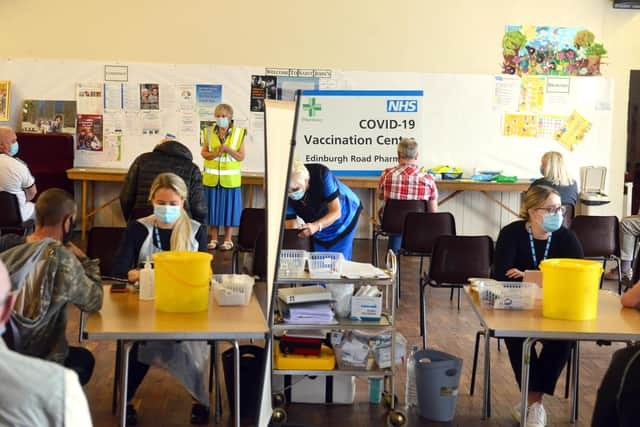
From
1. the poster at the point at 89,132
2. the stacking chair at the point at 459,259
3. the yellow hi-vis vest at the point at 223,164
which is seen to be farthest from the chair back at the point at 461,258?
the poster at the point at 89,132

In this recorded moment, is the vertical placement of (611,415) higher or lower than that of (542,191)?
lower

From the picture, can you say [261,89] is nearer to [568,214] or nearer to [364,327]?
[568,214]

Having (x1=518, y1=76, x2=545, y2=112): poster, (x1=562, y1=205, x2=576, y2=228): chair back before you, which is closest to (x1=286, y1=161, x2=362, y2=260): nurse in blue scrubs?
(x1=562, y1=205, x2=576, y2=228): chair back

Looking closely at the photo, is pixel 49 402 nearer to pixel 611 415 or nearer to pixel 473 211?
pixel 611 415

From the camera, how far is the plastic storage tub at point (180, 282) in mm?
3662

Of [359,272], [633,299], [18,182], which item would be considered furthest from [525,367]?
[18,182]

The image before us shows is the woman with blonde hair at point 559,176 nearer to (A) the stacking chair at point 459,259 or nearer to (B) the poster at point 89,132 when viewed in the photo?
(A) the stacking chair at point 459,259

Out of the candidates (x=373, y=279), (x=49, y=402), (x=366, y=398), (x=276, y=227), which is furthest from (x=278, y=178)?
(x=49, y=402)

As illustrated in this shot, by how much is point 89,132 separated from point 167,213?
582 cm

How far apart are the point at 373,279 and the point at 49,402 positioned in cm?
255

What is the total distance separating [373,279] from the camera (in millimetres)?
3990

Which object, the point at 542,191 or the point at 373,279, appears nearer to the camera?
the point at 373,279

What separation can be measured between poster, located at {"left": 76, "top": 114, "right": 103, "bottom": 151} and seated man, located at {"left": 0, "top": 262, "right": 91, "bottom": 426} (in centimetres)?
859

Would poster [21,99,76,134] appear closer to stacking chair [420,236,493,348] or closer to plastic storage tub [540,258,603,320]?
stacking chair [420,236,493,348]
